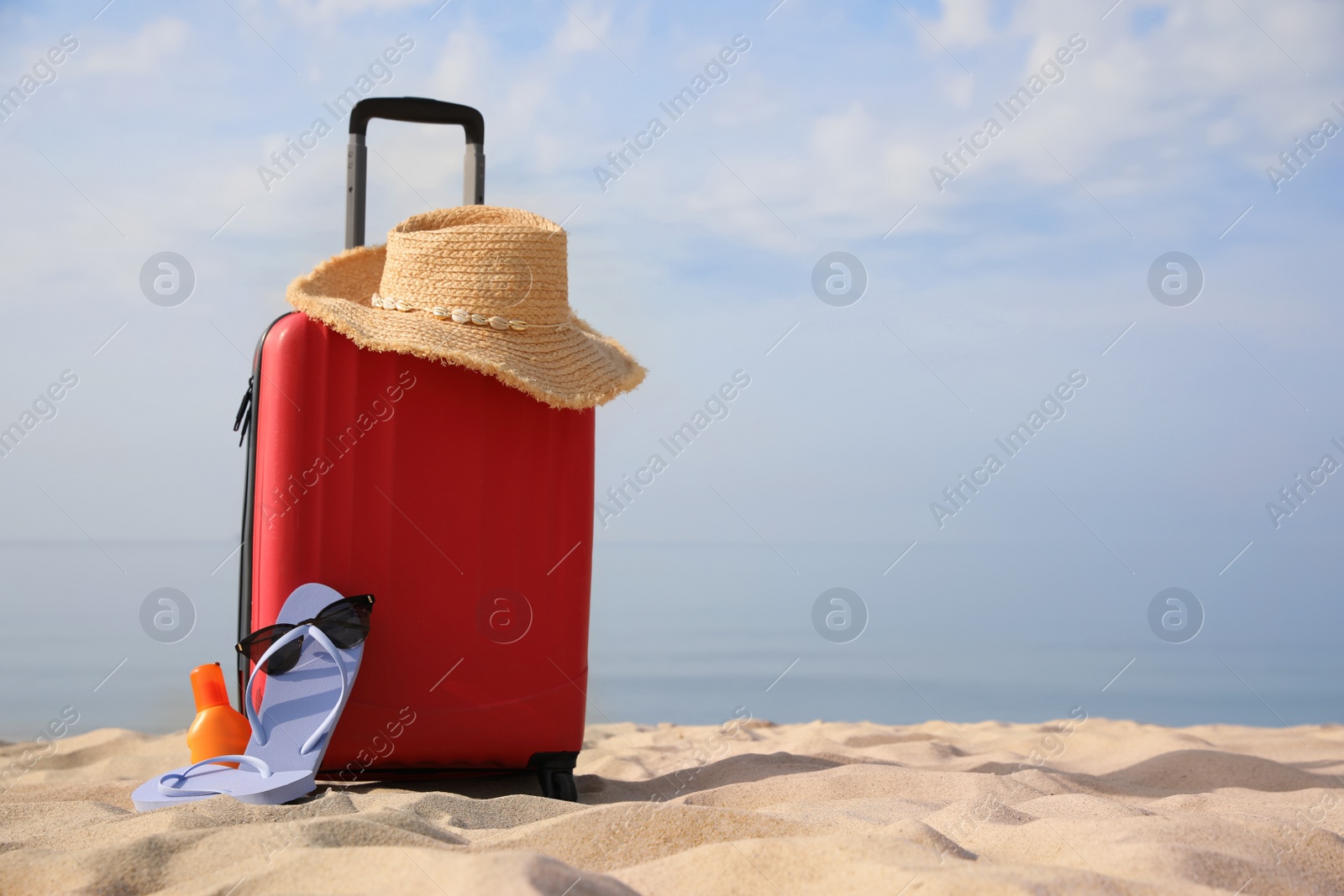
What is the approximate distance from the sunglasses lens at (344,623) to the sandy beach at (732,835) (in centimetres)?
37

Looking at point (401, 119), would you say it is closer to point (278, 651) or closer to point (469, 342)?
point (469, 342)

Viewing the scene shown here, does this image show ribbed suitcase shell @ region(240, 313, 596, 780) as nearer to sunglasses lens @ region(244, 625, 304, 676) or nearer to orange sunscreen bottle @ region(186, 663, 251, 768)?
sunglasses lens @ region(244, 625, 304, 676)

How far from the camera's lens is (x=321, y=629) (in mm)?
2477

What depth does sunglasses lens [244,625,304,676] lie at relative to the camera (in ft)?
8.18

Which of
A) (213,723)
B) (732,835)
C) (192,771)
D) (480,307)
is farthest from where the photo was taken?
(480,307)

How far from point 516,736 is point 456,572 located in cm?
46

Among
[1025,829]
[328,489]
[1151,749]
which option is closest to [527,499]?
[328,489]

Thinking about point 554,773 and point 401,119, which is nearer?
point 554,773

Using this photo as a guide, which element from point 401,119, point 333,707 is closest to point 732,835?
point 333,707

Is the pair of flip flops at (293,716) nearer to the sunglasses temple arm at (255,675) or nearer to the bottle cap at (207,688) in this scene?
the sunglasses temple arm at (255,675)

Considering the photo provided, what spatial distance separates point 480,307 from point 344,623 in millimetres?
864

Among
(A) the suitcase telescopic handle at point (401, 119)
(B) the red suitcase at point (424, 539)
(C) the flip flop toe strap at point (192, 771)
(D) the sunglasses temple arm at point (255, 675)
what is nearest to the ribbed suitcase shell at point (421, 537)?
(B) the red suitcase at point (424, 539)

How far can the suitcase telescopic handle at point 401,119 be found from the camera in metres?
2.93

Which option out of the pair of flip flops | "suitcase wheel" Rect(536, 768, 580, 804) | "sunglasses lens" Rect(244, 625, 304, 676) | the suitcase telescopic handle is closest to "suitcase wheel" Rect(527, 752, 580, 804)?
"suitcase wheel" Rect(536, 768, 580, 804)
